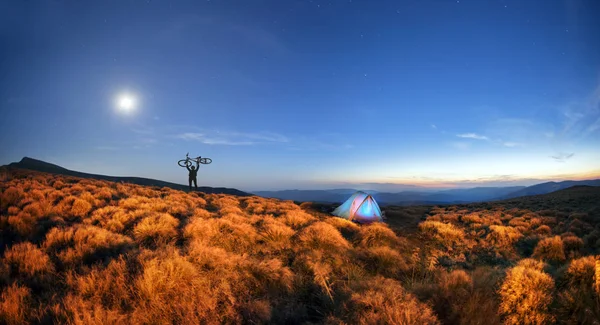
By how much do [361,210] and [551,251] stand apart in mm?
9732

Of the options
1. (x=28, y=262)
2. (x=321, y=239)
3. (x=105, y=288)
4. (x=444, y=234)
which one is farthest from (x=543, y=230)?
(x=28, y=262)

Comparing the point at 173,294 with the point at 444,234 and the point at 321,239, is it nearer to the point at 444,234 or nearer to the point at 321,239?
the point at 321,239

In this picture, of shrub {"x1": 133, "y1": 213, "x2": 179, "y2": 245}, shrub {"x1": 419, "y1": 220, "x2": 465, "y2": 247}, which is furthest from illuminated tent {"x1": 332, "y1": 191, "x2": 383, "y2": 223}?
shrub {"x1": 133, "y1": 213, "x2": 179, "y2": 245}

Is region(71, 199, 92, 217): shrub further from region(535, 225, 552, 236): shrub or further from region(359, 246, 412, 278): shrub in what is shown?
region(535, 225, 552, 236): shrub

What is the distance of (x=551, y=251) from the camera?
29.8ft

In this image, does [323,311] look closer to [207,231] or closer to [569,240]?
[207,231]

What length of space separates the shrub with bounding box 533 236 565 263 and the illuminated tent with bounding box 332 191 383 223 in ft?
28.6

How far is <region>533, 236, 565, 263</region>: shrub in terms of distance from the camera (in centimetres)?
870

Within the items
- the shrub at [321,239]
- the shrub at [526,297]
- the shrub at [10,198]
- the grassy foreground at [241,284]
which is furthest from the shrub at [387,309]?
the shrub at [10,198]

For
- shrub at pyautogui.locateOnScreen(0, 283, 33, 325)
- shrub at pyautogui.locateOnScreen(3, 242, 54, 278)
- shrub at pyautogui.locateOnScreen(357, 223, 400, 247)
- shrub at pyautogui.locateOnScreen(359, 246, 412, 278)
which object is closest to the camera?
shrub at pyautogui.locateOnScreen(0, 283, 33, 325)

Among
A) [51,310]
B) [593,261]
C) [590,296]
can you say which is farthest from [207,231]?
[593,261]

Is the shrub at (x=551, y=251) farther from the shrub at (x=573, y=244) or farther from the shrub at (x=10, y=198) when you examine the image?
the shrub at (x=10, y=198)

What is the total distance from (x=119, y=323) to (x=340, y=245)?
6424mm

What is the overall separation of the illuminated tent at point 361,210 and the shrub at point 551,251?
872 centimetres
